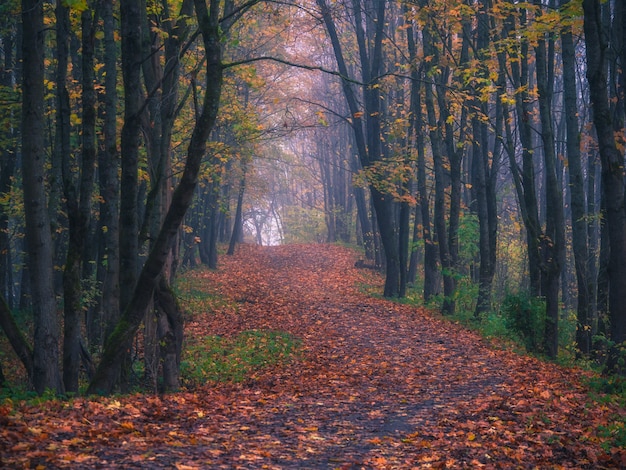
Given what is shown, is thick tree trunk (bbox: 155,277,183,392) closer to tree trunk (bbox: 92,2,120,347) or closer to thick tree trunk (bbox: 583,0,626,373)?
tree trunk (bbox: 92,2,120,347)

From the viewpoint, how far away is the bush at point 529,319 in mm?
15078

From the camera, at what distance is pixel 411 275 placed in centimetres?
3297

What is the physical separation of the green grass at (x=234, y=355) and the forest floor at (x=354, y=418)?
0.46 meters

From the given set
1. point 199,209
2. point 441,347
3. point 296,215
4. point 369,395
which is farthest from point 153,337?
point 296,215

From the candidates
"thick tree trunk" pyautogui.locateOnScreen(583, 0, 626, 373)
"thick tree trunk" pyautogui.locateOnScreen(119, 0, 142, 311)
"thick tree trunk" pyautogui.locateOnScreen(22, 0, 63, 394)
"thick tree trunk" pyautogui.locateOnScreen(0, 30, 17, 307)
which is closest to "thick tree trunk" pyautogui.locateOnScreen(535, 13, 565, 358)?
"thick tree trunk" pyautogui.locateOnScreen(583, 0, 626, 373)

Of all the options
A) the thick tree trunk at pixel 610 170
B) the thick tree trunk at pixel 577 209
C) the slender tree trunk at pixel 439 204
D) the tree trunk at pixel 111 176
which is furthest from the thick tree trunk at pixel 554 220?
the tree trunk at pixel 111 176

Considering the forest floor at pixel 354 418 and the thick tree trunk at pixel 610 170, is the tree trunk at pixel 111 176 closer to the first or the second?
the forest floor at pixel 354 418

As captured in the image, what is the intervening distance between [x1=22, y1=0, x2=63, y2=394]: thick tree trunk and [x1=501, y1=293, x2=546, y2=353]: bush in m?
10.5

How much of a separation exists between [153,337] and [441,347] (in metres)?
7.18

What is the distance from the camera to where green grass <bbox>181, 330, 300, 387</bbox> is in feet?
43.0

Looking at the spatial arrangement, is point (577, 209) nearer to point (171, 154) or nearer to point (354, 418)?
point (354, 418)

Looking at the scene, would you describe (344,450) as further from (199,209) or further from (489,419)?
(199,209)

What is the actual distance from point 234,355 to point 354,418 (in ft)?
20.6

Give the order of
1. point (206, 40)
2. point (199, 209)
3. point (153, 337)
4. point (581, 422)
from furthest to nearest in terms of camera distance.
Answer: point (199, 209)
point (153, 337)
point (206, 40)
point (581, 422)
